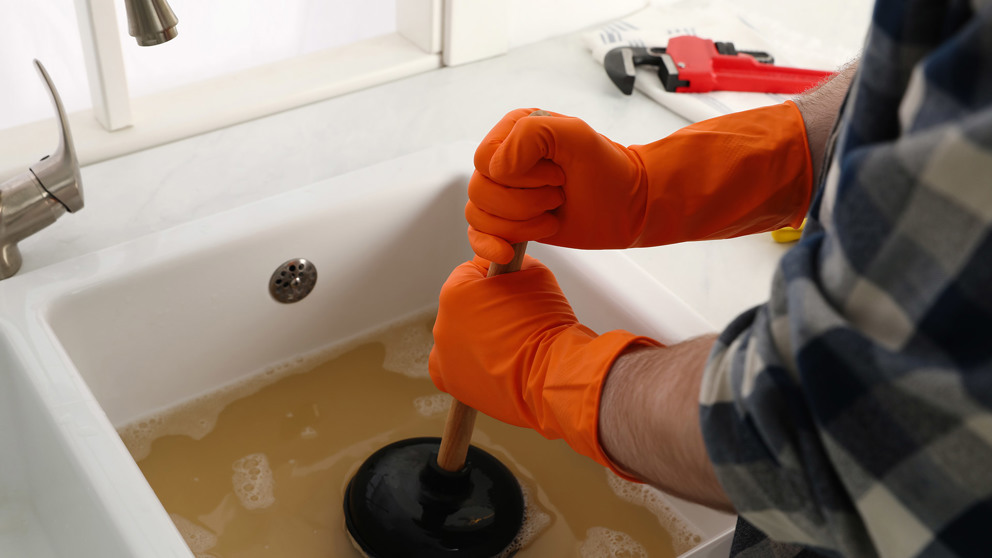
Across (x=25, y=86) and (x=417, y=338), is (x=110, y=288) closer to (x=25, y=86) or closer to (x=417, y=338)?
(x=417, y=338)

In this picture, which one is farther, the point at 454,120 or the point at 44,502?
the point at 454,120

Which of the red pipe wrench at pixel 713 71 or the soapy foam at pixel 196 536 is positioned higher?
the red pipe wrench at pixel 713 71

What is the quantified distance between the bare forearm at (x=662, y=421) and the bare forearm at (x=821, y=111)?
1.07 ft

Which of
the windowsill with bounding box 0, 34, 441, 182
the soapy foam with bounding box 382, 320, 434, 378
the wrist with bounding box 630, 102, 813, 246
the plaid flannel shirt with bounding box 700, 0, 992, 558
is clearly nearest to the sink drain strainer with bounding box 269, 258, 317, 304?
the soapy foam with bounding box 382, 320, 434, 378

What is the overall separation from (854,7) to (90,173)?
132cm

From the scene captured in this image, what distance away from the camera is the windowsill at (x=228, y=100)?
1042mm

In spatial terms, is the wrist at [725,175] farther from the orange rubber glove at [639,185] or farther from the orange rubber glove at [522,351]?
the orange rubber glove at [522,351]

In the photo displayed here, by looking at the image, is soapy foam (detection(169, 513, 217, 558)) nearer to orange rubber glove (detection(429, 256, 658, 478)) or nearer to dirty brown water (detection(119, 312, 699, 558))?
dirty brown water (detection(119, 312, 699, 558))

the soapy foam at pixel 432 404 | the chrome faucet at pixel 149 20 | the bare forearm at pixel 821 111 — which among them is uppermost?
the chrome faucet at pixel 149 20

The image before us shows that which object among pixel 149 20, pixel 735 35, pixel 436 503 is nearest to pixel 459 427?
pixel 436 503

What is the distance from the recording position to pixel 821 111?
2.70 ft

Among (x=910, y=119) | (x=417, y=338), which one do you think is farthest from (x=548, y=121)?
(x=417, y=338)

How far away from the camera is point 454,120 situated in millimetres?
1191

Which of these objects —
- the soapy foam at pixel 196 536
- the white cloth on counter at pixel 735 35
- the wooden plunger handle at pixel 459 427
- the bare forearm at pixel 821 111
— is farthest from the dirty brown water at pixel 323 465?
the white cloth on counter at pixel 735 35
